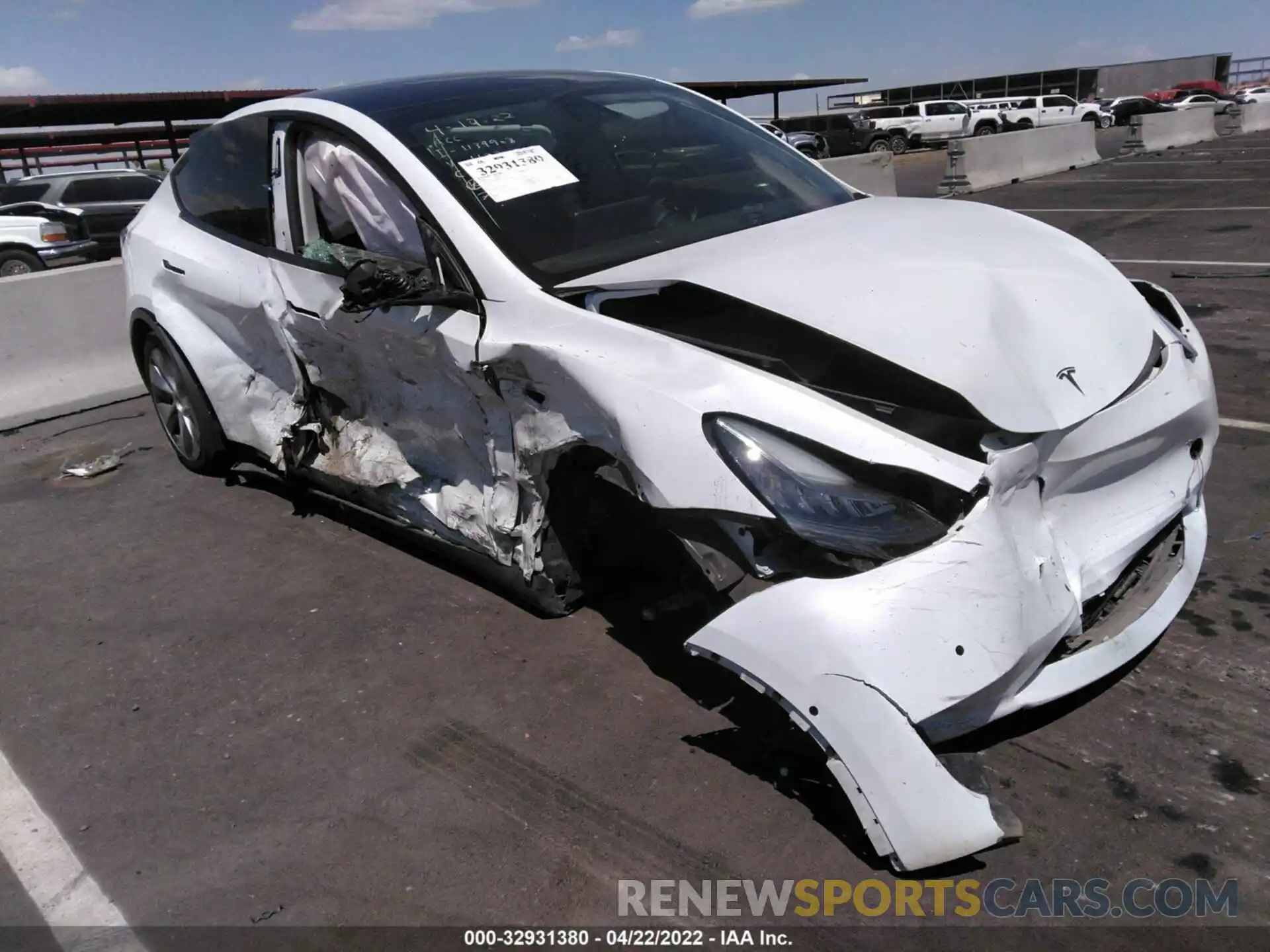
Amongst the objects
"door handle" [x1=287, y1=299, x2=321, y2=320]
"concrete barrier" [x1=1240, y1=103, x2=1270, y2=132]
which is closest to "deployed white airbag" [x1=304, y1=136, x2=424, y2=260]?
"door handle" [x1=287, y1=299, x2=321, y2=320]

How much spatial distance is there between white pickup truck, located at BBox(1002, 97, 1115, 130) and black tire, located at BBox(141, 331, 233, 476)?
39691 mm

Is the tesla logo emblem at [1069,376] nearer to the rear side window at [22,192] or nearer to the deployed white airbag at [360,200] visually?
the deployed white airbag at [360,200]

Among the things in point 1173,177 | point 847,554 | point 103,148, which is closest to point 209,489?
point 847,554

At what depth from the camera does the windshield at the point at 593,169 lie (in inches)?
125

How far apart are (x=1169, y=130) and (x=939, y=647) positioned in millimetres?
25994

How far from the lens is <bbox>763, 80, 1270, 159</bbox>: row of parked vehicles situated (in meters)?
34.6

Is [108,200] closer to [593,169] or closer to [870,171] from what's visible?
[870,171]

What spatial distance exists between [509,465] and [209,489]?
2.77m

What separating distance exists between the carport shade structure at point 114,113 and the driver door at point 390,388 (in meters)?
12.4

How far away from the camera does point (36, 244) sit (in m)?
12.5

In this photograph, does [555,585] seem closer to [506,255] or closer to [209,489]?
[506,255]

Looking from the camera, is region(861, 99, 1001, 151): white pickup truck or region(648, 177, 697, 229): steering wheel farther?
region(861, 99, 1001, 151): white pickup truck

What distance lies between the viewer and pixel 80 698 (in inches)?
131

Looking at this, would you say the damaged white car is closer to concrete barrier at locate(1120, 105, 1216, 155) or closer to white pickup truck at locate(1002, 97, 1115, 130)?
concrete barrier at locate(1120, 105, 1216, 155)
